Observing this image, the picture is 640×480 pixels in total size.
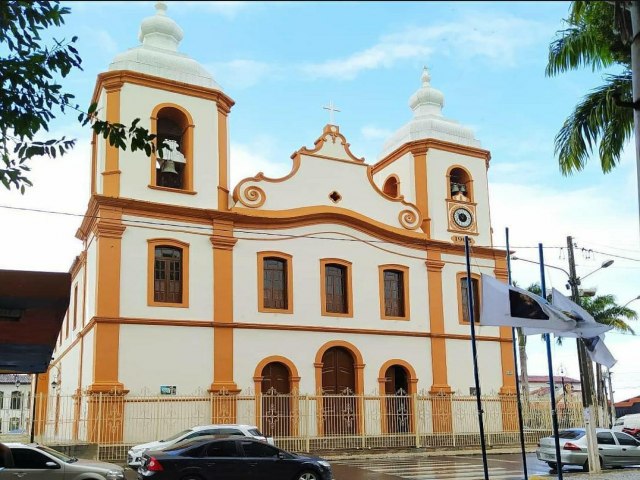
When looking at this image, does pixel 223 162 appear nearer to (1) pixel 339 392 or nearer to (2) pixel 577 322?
(1) pixel 339 392

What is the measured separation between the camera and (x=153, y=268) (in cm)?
2372

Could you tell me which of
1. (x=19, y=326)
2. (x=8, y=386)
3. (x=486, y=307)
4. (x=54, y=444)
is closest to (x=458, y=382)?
(x=54, y=444)

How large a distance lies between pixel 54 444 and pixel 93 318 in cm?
398

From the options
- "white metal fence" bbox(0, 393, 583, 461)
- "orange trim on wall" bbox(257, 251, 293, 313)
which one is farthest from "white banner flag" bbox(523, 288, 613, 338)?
"orange trim on wall" bbox(257, 251, 293, 313)

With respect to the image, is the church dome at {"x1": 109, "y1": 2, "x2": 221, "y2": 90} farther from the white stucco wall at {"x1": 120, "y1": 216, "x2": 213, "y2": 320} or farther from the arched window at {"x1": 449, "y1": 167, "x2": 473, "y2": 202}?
the arched window at {"x1": 449, "y1": 167, "x2": 473, "y2": 202}

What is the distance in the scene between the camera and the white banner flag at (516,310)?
12.3 m

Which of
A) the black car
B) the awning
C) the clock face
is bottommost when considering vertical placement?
the black car

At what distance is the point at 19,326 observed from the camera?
9086 millimetres

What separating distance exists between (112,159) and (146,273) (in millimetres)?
3845

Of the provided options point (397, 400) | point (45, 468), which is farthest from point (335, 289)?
point (45, 468)

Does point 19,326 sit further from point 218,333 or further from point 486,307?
point 218,333

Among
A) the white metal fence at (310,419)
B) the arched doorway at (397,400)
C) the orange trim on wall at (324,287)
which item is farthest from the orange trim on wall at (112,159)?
the arched doorway at (397,400)

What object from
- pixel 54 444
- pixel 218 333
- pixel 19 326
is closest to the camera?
pixel 19 326

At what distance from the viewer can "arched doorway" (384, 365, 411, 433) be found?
26156mm
